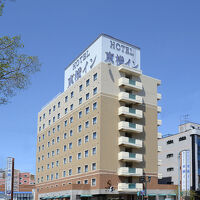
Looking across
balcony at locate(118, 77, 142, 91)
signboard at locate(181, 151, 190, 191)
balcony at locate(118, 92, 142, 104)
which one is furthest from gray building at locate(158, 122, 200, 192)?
balcony at locate(118, 77, 142, 91)

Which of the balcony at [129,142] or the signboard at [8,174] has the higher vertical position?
the balcony at [129,142]

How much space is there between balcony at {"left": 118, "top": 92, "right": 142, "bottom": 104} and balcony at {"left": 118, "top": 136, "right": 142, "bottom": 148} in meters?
6.61

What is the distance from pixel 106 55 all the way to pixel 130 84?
22.8 ft

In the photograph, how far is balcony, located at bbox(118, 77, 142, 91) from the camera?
210 feet

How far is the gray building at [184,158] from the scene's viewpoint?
250ft

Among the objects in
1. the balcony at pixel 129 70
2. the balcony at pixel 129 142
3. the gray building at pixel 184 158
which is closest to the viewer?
the balcony at pixel 129 142

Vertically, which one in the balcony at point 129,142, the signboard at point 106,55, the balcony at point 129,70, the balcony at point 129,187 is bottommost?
the balcony at point 129,187

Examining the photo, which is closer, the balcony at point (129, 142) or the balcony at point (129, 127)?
the balcony at point (129, 142)

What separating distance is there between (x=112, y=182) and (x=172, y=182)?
26970 millimetres

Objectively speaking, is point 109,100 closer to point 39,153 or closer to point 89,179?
point 89,179

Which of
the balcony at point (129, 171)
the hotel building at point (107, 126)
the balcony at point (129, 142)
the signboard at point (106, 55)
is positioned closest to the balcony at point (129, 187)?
the hotel building at point (107, 126)

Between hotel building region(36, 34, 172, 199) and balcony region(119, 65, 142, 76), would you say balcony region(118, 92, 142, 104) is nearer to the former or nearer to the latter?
hotel building region(36, 34, 172, 199)

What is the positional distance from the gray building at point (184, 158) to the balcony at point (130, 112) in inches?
515

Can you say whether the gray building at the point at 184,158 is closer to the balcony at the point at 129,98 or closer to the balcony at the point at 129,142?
the balcony at the point at 129,142
